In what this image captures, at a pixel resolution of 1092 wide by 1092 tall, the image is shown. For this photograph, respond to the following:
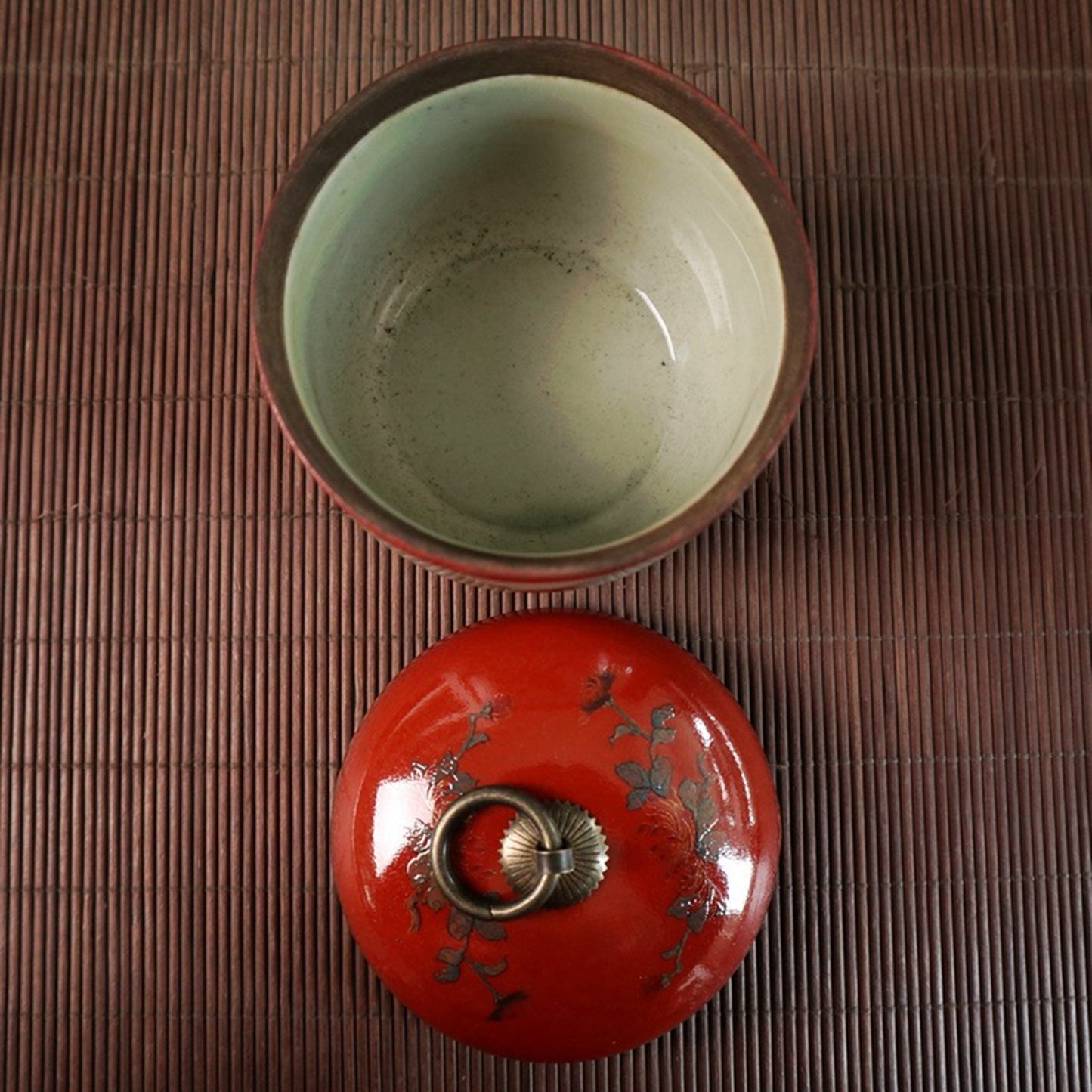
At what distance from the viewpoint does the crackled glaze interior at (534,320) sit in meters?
0.68

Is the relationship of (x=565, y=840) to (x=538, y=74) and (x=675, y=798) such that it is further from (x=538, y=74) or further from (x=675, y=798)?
(x=538, y=74)

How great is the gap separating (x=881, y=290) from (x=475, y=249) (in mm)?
353

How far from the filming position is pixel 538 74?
644 millimetres

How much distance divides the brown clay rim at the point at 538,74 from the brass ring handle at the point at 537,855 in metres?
0.12

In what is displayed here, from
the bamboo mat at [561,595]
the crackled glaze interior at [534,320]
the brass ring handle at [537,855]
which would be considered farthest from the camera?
the bamboo mat at [561,595]

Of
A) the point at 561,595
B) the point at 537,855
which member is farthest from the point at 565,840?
the point at 561,595

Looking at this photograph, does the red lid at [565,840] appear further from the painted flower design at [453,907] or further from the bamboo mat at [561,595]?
the bamboo mat at [561,595]

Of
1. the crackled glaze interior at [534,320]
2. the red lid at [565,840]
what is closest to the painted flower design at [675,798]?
the red lid at [565,840]

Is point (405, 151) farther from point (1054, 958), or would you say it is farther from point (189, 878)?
point (1054, 958)

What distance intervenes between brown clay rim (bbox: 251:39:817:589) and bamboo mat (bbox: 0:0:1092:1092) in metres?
0.26

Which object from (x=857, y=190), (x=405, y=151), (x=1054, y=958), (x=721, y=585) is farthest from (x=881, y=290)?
(x=1054, y=958)

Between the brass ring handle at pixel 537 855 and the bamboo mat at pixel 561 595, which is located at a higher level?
the bamboo mat at pixel 561 595

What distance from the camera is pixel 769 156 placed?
0.87 metres

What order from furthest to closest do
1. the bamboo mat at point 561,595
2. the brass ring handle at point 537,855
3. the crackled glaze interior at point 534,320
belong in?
the bamboo mat at point 561,595 < the crackled glaze interior at point 534,320 < the brass ring handle at point 537,855
